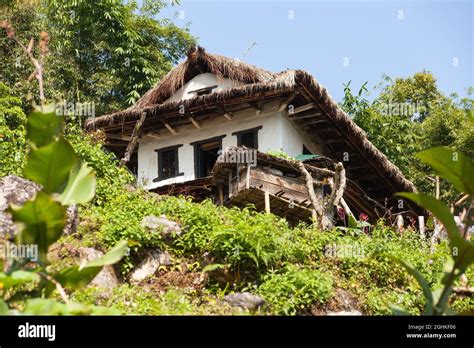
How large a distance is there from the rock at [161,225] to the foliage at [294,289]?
1750 millimetres

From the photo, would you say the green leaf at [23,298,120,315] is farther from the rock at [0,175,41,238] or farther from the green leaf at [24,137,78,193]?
the rock at [0,175,41,238]

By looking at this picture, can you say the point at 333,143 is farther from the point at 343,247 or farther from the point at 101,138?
the point at 343,247

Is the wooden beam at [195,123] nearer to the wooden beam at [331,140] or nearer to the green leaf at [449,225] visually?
the wooden beam at [331,140]

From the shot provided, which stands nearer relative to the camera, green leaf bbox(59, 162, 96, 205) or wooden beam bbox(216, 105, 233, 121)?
green leaf bbox(59, 162, 96, 205)

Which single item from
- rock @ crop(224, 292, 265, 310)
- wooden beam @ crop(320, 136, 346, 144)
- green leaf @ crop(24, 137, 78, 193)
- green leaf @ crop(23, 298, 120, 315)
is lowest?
rock @ crop(224, 292, 265, 310)

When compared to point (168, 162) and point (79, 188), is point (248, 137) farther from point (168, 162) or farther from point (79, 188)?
point (79, 188)

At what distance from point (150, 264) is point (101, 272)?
101 centimetres

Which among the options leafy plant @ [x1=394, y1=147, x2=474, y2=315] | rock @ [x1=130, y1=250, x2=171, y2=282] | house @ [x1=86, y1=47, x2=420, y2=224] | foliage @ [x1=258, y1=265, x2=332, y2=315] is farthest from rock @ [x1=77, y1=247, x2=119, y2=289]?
leafy plant @ [x1=394, y1=147, x2=474, y2=315]

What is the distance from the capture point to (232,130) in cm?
1655

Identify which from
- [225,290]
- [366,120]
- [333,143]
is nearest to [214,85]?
[333,143]

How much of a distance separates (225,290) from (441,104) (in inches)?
808

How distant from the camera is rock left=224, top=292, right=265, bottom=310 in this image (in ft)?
27.9

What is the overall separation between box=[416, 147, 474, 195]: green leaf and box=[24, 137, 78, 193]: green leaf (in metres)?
1.62

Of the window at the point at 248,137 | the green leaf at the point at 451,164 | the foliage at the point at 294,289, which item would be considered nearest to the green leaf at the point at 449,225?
the green leaf at the point at 451,164
